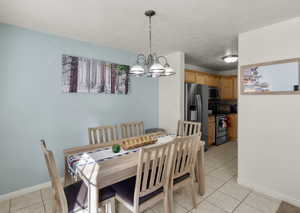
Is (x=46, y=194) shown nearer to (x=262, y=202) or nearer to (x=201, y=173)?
(x=201, y=173)

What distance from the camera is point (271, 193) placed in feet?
6.92

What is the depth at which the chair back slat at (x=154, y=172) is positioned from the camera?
4.30 ft

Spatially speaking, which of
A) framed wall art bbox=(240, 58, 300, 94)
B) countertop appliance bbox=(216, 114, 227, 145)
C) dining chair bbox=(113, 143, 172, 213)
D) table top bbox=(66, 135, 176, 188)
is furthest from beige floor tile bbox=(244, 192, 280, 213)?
countertop appliance bbox=(216, 114, 227, 145)

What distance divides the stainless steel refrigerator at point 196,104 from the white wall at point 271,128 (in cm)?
128

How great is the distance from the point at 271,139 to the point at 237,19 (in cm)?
169

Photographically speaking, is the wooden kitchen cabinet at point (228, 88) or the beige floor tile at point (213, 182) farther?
the wooden kitchen cabinet at point (228, 88)

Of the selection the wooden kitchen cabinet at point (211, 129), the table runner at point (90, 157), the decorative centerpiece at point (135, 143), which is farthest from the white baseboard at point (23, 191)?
the wooden kitchen cabinet at point (211, 129)

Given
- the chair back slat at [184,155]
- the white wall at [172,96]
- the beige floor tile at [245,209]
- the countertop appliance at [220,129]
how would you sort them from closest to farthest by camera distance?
the chair back slat at [184,155] < the beige floor tile at [245,209] < the white wall at [172,96] < the countertop appliance at [220,129]

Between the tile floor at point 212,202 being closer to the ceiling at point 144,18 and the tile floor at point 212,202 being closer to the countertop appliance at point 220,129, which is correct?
the countertop appliance at point 220,129

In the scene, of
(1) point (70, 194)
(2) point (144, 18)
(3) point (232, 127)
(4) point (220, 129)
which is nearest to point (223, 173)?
(4) point (220, 129)

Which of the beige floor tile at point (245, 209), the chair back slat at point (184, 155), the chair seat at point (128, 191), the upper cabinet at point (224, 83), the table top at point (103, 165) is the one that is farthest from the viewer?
the upper cabinet at point (224, 83)

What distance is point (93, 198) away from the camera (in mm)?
1261

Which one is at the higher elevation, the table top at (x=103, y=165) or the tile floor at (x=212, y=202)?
the table top at (x=103, y=165)

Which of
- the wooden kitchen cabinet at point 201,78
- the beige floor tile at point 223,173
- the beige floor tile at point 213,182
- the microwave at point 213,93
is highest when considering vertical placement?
the wooden kitchen cabinet at point 201,78
